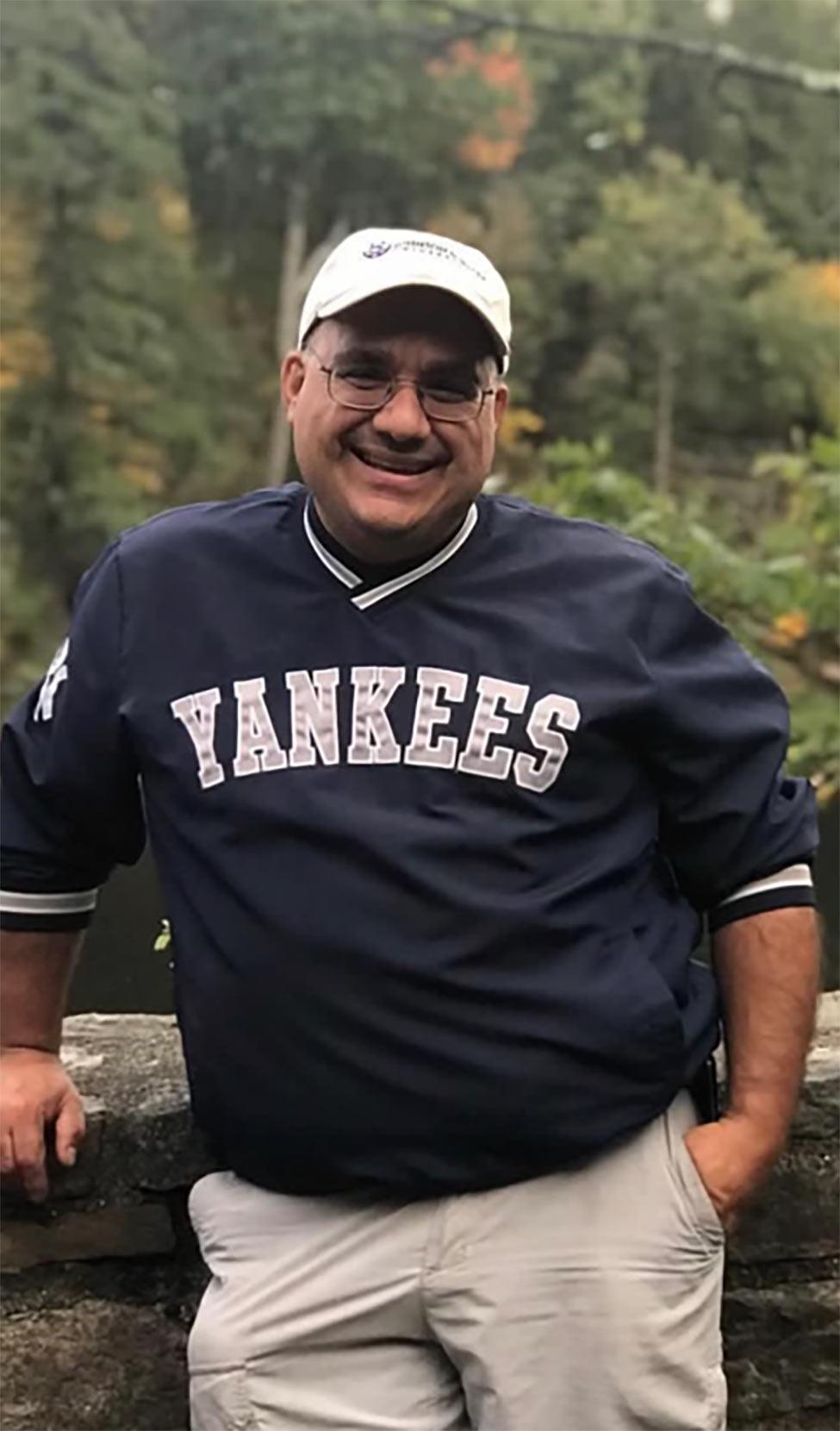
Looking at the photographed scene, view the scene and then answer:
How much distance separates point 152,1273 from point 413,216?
15.7 metres

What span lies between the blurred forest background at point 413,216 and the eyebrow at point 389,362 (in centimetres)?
1195

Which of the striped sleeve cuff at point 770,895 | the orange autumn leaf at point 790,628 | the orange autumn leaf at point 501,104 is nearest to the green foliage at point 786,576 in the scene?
the orange autumn leaf at point 790,628

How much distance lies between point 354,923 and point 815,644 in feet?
18.1

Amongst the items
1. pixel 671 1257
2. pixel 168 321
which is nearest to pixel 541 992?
pixel 671 1257

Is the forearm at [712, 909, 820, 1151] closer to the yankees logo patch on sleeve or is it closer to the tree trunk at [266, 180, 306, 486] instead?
the yankees logo patch on sleeve

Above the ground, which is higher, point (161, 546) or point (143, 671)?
point (161, 546)

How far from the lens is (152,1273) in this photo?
174 centimetres

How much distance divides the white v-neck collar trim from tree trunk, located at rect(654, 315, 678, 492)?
14922 mm

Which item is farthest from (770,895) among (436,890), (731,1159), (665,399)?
(665,399)

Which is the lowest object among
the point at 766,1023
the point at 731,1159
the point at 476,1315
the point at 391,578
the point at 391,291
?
the point at 476,1315

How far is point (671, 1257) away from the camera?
149 centimetres

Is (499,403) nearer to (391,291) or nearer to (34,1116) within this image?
(391,291)

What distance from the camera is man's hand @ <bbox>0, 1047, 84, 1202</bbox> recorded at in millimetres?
1607

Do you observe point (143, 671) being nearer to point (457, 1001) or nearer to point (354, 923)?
point (354, 923)
